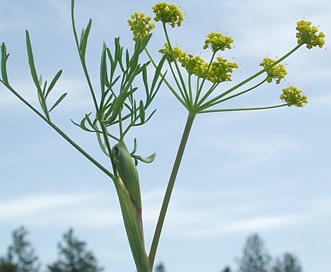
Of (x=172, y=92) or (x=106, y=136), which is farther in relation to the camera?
(x=172, y=92)

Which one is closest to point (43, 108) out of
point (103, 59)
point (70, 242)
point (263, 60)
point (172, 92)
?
point (103, 59)

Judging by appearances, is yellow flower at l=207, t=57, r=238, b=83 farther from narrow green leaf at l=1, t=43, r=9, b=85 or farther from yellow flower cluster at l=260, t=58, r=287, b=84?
narrow green leaf at l=1, t=43, r=9, b=85

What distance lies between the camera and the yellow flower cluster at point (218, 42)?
3.51 metres

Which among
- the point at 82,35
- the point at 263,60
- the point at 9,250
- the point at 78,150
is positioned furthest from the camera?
the point at 9,250

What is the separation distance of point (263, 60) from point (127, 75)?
0.74 metres

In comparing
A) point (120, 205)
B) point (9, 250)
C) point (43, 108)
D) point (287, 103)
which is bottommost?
point (120, 205)

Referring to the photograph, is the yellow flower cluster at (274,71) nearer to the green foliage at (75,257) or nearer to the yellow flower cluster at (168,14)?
the yellow flower cluster at (168,14)

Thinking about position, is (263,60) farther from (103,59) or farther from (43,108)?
(43,108)

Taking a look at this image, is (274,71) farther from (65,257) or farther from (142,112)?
(65,257)

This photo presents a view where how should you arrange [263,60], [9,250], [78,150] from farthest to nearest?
1. [9,250]
2. [263,60]
3. [78,150]

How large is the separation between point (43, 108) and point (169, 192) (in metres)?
0.71

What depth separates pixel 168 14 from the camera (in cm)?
362

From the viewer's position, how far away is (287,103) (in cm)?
368

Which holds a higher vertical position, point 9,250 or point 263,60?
point 9,250
